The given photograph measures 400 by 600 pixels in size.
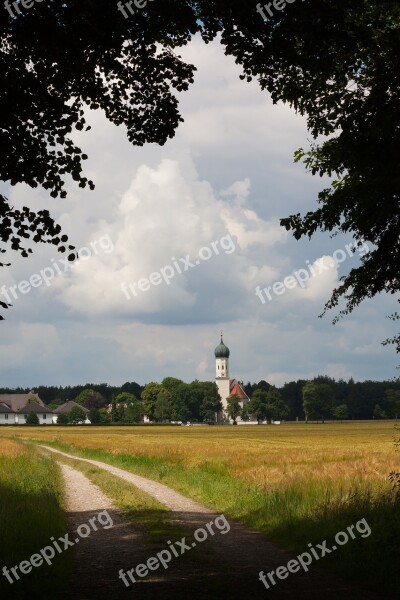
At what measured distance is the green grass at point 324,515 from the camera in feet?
36.3

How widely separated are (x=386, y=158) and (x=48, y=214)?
216 inches

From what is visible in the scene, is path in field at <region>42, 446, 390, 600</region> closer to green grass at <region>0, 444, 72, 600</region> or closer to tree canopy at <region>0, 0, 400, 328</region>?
green grass at <region>0, 444, 72, 600</region>

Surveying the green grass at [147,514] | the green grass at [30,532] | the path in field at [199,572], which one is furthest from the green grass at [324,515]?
the green grass at [30,532]

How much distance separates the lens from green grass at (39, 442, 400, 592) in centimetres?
1106

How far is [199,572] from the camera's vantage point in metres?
10.6

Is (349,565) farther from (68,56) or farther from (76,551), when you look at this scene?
(68,56)

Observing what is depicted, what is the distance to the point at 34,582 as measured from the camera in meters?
9.58

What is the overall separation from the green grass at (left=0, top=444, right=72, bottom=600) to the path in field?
12.6 inches

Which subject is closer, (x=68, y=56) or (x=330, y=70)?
(x=68, y=56)

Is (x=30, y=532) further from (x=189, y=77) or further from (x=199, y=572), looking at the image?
(x=189, y=77)

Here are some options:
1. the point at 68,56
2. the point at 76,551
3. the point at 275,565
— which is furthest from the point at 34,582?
the point at 68,56

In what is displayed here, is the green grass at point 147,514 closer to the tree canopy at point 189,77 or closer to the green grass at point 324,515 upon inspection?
the green grass at point 324,515

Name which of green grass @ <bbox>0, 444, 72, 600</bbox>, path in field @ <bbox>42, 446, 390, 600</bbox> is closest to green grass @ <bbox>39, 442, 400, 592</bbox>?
path in field @ <bbox>42, 446, 390, 600</bbox>

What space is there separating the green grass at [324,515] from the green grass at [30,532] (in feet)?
13.8
